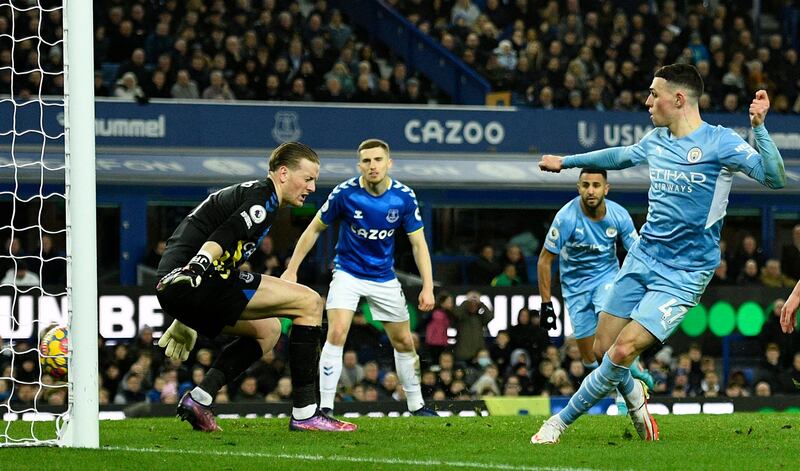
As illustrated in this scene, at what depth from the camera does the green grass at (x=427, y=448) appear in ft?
24.8

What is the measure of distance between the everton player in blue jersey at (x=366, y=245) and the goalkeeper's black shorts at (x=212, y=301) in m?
2.28

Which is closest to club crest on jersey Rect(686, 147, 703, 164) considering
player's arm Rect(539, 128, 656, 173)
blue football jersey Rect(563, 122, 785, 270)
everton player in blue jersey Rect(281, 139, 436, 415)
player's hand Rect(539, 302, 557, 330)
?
blue football jersey Rect(563, 122, 785, 270)

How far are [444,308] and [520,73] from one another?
7903mm

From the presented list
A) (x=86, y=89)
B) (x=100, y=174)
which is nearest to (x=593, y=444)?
(x=86, y=89)

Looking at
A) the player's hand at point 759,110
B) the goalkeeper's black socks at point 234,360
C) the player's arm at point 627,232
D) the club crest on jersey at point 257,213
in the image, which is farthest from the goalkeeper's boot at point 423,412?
the player's hand at point 759,110

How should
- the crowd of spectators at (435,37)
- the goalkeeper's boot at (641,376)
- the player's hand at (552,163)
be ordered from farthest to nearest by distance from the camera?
the crowd of spectators at (435,37)
the goalkeeper's boot at (641,376)
the player's hand at (552,163)

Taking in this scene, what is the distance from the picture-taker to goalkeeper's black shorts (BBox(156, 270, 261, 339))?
8883 mm

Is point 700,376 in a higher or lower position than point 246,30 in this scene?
lower

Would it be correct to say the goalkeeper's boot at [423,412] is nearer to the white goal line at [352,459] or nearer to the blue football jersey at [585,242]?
the blue football jersey at [585,242]

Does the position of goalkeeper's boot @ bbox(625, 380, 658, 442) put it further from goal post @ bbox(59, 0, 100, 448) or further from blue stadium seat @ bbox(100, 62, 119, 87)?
blue stadium seat @ bbox(100, 62, 119, 87)

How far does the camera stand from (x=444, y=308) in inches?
658

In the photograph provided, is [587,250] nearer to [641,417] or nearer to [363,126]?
[641,417]

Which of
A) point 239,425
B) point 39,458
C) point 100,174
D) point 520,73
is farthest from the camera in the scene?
point 520,73

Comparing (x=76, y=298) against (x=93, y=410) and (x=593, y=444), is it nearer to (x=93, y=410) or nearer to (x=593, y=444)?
(x=93, y=410)
